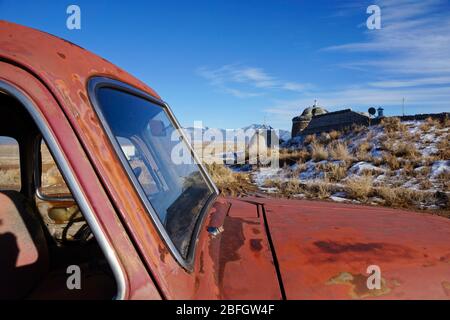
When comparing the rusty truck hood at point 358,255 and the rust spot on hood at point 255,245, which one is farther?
the rust spot on hood at point 255,245

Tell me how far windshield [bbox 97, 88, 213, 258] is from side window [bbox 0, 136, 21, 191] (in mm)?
1036

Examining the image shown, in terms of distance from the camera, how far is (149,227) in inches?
44.2

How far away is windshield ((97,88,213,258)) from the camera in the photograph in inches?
52.3

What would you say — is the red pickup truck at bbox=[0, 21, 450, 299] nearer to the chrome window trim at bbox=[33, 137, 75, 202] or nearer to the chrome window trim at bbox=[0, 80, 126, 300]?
the chrome window trim at bbox=[0, 80, 126, 300]

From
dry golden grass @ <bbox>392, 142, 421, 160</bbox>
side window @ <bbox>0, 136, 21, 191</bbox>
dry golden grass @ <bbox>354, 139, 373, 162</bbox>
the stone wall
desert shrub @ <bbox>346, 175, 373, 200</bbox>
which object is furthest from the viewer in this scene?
the stone wall

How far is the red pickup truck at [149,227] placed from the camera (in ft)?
3.31

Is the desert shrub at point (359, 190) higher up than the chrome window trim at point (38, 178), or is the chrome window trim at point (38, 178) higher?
the chrome window trim at point (38, 178)

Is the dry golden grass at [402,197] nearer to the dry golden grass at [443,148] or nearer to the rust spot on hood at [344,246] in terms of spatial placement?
the dry golden grass at [443,148]

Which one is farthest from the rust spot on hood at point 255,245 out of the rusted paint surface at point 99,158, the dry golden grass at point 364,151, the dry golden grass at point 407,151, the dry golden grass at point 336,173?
the dry golden grass at point 364,151

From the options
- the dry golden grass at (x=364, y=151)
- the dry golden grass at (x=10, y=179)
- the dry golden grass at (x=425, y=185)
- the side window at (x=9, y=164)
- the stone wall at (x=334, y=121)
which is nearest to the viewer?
the side window at (x=9, y=164)

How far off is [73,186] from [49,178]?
1977 mm

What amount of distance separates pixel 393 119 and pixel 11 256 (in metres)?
23.2

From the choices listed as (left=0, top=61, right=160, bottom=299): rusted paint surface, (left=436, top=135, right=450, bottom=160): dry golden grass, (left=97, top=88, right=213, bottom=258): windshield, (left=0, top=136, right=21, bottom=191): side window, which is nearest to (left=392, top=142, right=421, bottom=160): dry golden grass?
(left=436, top=135, right=450, bottom=160): dry golden grass

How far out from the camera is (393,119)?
2134 cm
